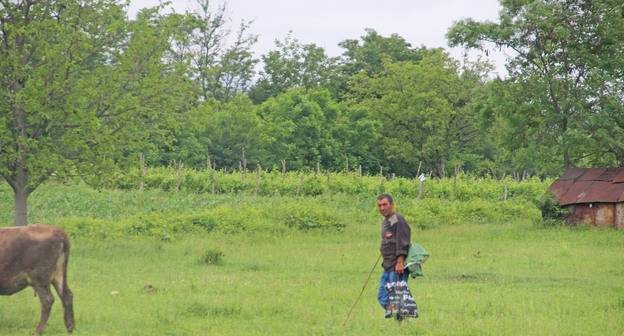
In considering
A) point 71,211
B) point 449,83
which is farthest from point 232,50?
point 71,211

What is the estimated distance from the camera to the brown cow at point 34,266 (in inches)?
355

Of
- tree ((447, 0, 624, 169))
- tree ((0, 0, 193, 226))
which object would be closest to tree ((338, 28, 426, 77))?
tree ((447, 0, 624, 169))

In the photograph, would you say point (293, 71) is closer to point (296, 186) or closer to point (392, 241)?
point (296, 186)

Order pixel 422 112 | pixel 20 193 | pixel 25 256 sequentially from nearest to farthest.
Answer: pixel 25 256 < pixel 20 193 < pixel 422 112

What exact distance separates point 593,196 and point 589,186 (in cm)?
77

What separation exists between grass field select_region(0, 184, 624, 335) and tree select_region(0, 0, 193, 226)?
2859 millimetres

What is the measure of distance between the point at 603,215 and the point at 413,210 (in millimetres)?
7585

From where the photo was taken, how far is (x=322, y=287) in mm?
13086

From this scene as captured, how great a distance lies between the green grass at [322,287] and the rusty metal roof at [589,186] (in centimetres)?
188

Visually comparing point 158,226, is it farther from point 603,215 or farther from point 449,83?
point 449,83

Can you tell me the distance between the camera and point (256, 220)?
22.8 metres

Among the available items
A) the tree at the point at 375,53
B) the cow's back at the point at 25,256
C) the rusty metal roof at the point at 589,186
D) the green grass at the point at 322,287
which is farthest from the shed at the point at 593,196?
the tree at the point at 375,53

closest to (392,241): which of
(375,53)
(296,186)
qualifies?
(296,186)

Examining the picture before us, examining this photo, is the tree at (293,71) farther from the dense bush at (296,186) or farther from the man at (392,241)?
the man at (392,241)
